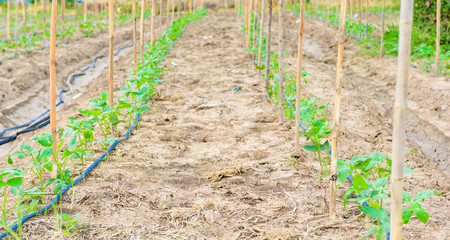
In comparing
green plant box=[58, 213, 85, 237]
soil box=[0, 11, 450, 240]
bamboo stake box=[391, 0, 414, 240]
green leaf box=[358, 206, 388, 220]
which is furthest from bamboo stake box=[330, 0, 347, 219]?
green plant box=[58, 213, 85, 237]

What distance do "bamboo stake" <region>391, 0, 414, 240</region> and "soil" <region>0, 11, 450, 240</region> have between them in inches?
28.5

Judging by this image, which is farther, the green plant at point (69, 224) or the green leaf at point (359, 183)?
the green plant at point (69, 224)

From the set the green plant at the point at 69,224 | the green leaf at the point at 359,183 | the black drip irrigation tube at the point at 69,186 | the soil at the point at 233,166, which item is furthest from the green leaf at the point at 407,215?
the black drip irrigation tube at the point at 69,186

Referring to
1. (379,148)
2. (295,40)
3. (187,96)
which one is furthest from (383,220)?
(295,40)

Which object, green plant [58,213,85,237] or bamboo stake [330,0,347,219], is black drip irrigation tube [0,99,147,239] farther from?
bamboo stake [330,0,347,219]

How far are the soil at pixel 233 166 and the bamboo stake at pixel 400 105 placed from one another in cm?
73

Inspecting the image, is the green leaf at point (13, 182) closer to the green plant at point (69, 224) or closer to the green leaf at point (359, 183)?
the green plant at point (69, 224)

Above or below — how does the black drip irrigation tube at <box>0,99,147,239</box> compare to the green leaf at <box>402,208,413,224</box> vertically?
below

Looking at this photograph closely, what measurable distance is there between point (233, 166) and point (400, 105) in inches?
71.5

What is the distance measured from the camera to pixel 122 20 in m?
16.4

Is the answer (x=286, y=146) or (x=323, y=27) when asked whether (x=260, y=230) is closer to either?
(x=286, y=146)

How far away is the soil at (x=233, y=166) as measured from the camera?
2322 mm

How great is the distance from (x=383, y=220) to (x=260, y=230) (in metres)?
0.77

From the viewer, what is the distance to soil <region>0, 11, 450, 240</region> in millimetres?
2322
